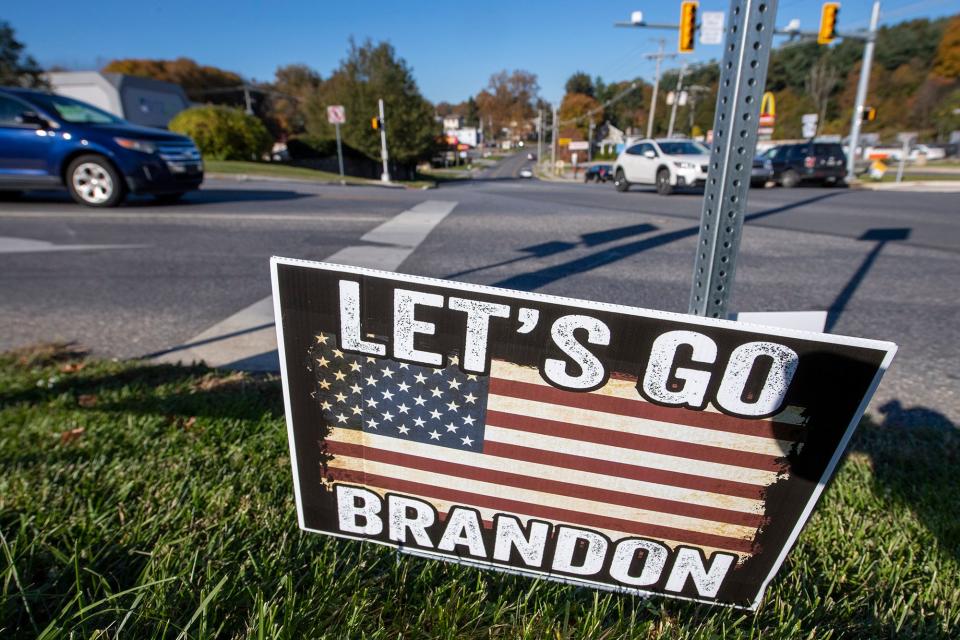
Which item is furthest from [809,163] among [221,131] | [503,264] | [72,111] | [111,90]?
[111,90]

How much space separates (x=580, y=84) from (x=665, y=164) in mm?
120629

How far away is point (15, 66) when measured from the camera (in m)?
41.0

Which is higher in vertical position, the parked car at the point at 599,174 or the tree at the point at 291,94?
the tree at the point at 291,94

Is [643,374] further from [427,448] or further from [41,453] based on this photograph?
[41,453]

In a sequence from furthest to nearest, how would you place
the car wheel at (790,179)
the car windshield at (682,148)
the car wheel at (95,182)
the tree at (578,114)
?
the tree at (578,114) < the car wheel at (790,179) < the car windshield at (682,148) < the car wheel at (95,182)

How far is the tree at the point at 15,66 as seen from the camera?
132ft

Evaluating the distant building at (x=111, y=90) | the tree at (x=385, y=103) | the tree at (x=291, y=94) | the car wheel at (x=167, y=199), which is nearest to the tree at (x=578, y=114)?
the tree at (x=291, y=94)

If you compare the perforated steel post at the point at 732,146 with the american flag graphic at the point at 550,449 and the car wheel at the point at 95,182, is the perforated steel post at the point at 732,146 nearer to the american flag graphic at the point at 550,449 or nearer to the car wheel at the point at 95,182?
the american flag graphic at the point at 550,449

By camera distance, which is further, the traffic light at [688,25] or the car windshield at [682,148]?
the traffic light at [688,25]

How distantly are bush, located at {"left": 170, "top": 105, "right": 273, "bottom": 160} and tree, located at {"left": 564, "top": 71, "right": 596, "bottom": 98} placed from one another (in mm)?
106758

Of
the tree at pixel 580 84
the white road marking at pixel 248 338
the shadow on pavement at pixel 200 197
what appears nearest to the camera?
the white road marking at pixel 248 338

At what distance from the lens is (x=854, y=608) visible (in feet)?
4.70

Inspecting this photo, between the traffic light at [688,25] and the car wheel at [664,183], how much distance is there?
22.5ft

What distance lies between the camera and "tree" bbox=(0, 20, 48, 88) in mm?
40094
